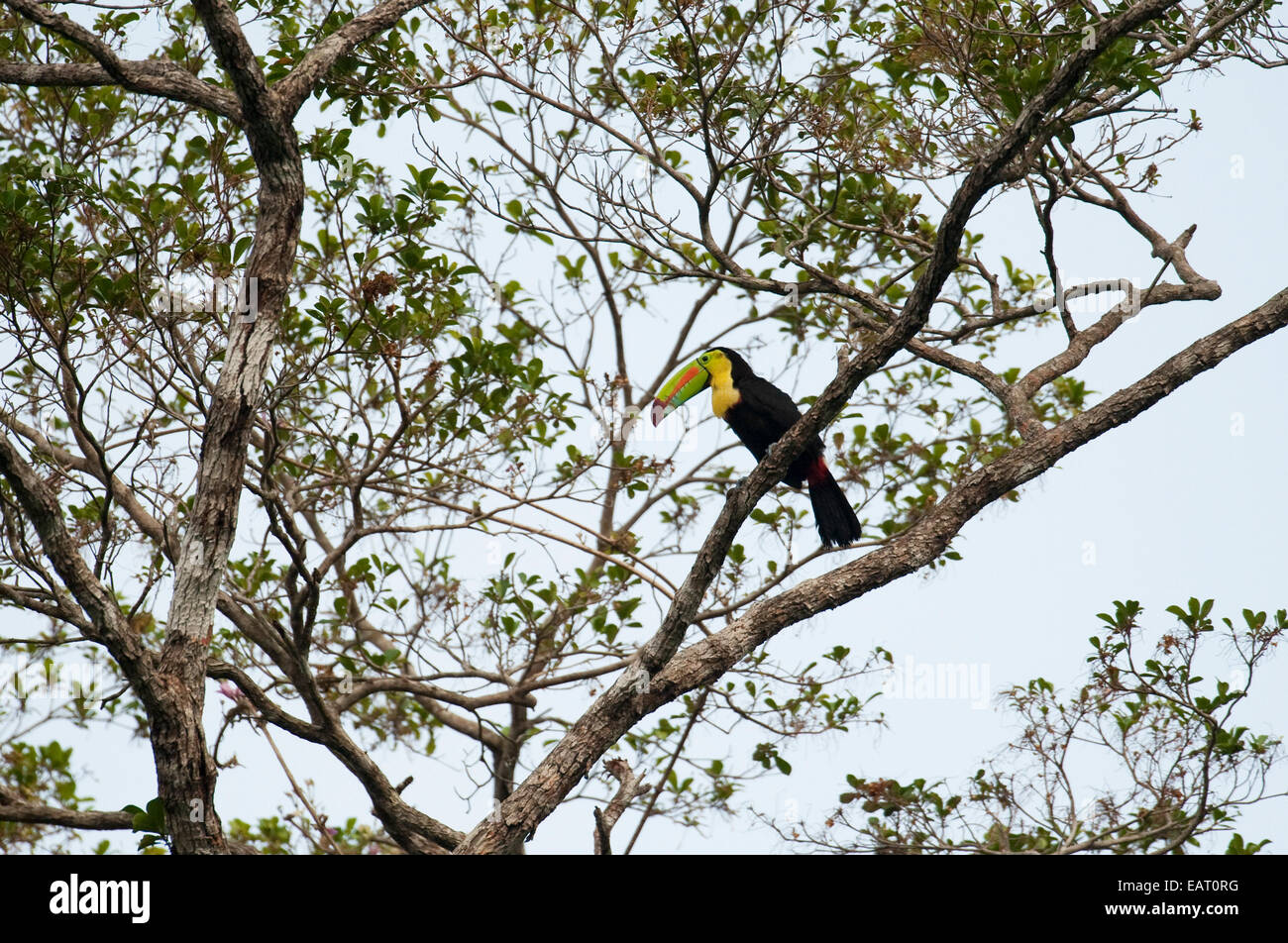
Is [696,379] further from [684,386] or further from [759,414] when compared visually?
[759,414]

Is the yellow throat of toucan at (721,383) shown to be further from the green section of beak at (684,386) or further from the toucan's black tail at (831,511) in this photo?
the toucan's black tail at (831,511)

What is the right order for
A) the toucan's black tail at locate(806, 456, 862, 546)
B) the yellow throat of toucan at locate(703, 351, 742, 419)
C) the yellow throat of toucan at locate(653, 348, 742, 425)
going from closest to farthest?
the toucan's black tail at locate(806, 456, 862, 546) → the yellow throat of toucan at locate(703, 351, 742, 419) → the yellow throat of toucan at locate(653, 348, 742, 425)

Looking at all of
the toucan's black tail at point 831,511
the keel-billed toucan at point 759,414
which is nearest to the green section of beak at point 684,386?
the keel-billed toucan at point 759,414

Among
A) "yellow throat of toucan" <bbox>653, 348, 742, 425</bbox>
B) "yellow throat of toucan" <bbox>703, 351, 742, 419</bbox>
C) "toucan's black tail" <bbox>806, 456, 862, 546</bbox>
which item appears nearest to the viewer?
"toucan's black tail" <bbox>806, 456, 862, 546</bbox>

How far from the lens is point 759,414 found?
255 inches

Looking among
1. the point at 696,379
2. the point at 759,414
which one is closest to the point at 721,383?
the point at 696,379

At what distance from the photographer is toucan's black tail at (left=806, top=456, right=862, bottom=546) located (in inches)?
236

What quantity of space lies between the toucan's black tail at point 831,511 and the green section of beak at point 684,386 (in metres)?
1.28

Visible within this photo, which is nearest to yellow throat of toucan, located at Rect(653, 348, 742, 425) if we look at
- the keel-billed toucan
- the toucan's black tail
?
the keel-billed toucan

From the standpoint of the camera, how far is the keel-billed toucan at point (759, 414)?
5.99 metres

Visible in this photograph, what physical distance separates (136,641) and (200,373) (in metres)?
1.78

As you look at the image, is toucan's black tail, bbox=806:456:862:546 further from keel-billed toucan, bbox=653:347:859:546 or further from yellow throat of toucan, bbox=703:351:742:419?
yellow throat of toucan, bbox=703:351:742:419

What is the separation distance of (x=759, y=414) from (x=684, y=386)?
0.71 meters

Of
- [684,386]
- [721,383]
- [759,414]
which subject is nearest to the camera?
[759,414]
